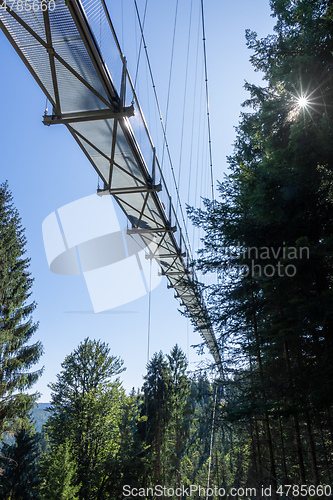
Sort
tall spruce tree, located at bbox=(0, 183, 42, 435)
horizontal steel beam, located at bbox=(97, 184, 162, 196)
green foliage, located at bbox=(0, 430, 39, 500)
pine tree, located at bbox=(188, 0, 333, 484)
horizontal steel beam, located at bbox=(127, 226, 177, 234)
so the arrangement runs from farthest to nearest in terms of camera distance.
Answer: green foliage, located at bbox=(0, 430, 39, 500) < tall spruce tree, located at bbox=(0, 183, 42, 435) < horizontal steel beam, located at bbox=(127, 226, 177, 234) < horizontal steel beam, located at bbox=(97, 184, 162, 196) < pine tree, located at bbox=(188, 0, 333, 484)

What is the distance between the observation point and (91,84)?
16.5 ft

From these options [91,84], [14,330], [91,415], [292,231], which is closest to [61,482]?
[91,415]

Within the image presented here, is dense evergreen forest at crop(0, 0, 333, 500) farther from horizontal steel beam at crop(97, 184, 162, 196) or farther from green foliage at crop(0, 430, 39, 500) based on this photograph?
green foliage at crop(0, 430, 39, 500)

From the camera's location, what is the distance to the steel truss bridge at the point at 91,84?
4.26 metres

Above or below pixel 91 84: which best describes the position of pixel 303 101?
above

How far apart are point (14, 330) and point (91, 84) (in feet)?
35.7

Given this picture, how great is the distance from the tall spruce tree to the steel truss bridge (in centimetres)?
785

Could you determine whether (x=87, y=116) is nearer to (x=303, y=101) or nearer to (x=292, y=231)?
(x=303, y=101)

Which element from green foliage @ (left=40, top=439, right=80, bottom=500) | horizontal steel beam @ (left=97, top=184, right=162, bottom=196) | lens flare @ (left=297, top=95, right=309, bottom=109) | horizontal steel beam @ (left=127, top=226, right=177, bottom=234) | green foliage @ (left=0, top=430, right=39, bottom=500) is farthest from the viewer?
green foliage @ (left=0, top=430, right=39, bottom=500)

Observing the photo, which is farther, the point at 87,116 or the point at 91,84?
the point at 87,116

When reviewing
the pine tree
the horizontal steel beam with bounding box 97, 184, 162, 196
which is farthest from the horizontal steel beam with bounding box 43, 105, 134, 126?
the pine tree

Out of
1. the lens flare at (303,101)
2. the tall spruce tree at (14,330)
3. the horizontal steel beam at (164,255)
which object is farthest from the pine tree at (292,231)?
the tall spruce tree at (14,330)

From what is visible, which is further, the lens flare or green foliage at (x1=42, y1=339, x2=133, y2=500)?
green foliage at (x1=42, y1=339, x2=133, y2=500)

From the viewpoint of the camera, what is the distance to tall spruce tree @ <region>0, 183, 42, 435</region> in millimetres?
11344
